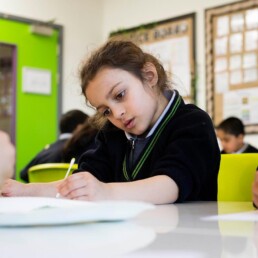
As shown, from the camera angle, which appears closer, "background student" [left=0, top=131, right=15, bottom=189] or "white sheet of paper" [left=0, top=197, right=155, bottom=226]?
"white sheet of paper" [left=0, top=197, right=155, bottom=226]

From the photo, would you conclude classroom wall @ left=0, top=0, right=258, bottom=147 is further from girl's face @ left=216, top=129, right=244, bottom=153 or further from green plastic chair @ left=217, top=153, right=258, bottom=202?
green plastic chair @ left=217, top=153, right=258, bottom=202

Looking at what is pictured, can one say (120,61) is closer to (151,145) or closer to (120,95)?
(120,95)

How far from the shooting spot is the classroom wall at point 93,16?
15.6 ft

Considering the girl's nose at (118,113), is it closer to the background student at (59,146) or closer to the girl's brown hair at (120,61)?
the girl's brown hair at (120,61)

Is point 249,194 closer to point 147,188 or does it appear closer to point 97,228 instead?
point 147,188

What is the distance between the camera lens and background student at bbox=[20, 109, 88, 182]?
343cm

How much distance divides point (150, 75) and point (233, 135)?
108 inches

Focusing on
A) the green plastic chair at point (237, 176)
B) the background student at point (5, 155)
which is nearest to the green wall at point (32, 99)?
the green plastic chair at point (237, 176)

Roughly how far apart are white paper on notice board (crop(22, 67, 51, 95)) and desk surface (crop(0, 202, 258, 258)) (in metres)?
4.40

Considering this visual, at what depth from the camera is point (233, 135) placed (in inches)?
164

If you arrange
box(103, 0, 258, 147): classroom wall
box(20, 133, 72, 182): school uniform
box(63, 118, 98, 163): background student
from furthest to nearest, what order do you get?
box(103, 0, 258, 147): classroom wall, box(20, 133, 72, 182): school uniform, box(63, 118, 98, 163): background student

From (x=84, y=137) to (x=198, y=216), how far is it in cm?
223

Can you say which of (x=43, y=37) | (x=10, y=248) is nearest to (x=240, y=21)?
(x=43, y=37)

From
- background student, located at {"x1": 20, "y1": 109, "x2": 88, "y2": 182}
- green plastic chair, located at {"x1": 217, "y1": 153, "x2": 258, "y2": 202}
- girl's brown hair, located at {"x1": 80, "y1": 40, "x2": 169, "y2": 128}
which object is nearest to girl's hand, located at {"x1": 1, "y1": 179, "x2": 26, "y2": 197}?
girl's brown hair, located at {"x1": 80, "y1": 40, "x2": 169, "y2": 128}
